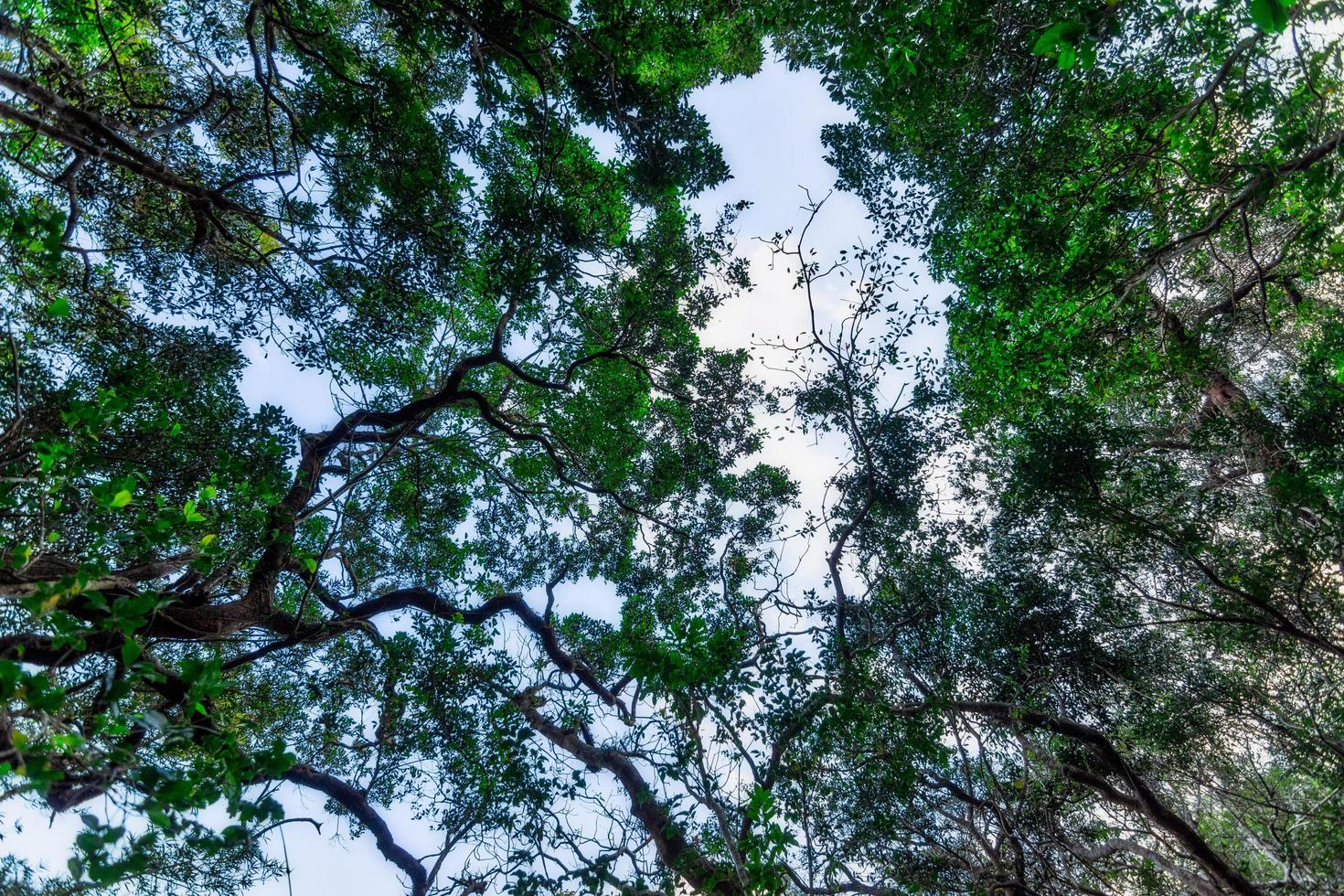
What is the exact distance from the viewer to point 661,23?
271 inches

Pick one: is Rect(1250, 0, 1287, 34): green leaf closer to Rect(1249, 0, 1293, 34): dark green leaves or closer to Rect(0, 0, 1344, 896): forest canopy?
Rect(1249, 0, 1293, 34): dark green leaves

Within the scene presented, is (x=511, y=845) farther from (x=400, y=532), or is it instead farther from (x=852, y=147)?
(x=852, y=147)

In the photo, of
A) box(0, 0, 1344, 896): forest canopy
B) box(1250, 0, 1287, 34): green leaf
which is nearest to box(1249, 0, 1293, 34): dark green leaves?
box(1250, 0, 1287, 34): green leaf

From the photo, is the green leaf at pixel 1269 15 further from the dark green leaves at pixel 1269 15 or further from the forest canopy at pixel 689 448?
the forest canopy at pixel 689 448

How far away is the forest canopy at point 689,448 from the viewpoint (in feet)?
17.4

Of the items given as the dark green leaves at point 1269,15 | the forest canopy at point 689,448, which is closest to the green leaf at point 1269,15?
the dark green leaves at point 1269,15

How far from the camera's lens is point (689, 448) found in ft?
33.2


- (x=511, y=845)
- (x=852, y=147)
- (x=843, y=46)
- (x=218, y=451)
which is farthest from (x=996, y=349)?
(x=218, y=451)

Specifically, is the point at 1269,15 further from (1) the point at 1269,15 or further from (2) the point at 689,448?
(2) the point at 689,448

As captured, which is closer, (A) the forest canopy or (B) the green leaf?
(B) the green leaf

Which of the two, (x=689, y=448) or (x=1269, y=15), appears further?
(x=689, y=448)

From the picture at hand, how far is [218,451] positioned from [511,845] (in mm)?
4946

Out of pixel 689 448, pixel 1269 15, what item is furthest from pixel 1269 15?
pixel 689 448

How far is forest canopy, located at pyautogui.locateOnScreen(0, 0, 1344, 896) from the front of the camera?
530 cm
